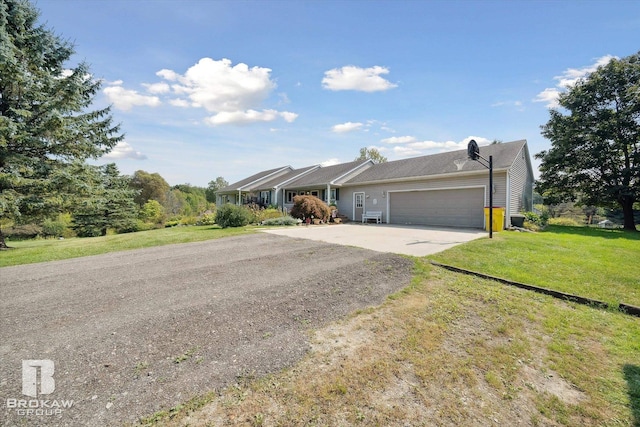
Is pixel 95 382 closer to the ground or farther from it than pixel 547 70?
closer to the ground

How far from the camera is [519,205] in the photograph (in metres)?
14.3

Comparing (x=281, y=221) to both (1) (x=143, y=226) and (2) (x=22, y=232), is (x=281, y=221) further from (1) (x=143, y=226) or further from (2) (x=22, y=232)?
(2) (x=22, y=232)

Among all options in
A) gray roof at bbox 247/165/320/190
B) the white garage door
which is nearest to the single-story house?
the white garage door

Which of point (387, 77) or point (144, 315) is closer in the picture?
point (144, 315)

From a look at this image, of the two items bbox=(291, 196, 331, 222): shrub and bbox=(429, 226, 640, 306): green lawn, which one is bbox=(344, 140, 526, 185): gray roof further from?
bbox=(429, 226, 640, 306): green lawn

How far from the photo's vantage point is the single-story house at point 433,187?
44.7ft

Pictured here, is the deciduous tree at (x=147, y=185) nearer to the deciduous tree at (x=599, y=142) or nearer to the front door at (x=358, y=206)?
the front door at (x=358, y=206)

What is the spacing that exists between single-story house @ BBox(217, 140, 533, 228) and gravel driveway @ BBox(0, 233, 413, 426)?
32.2ft

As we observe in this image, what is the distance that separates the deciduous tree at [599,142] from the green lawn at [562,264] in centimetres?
973

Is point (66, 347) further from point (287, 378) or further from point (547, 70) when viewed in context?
point (547, 70)

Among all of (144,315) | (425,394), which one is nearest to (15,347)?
(144,315)

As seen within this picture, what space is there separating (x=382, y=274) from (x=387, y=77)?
34.4ft

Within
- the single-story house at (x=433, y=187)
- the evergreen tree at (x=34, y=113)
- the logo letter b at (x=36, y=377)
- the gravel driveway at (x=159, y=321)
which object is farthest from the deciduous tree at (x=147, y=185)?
the logo letter b at (x=36, y=377)

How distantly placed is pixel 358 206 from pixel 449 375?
17699mm
